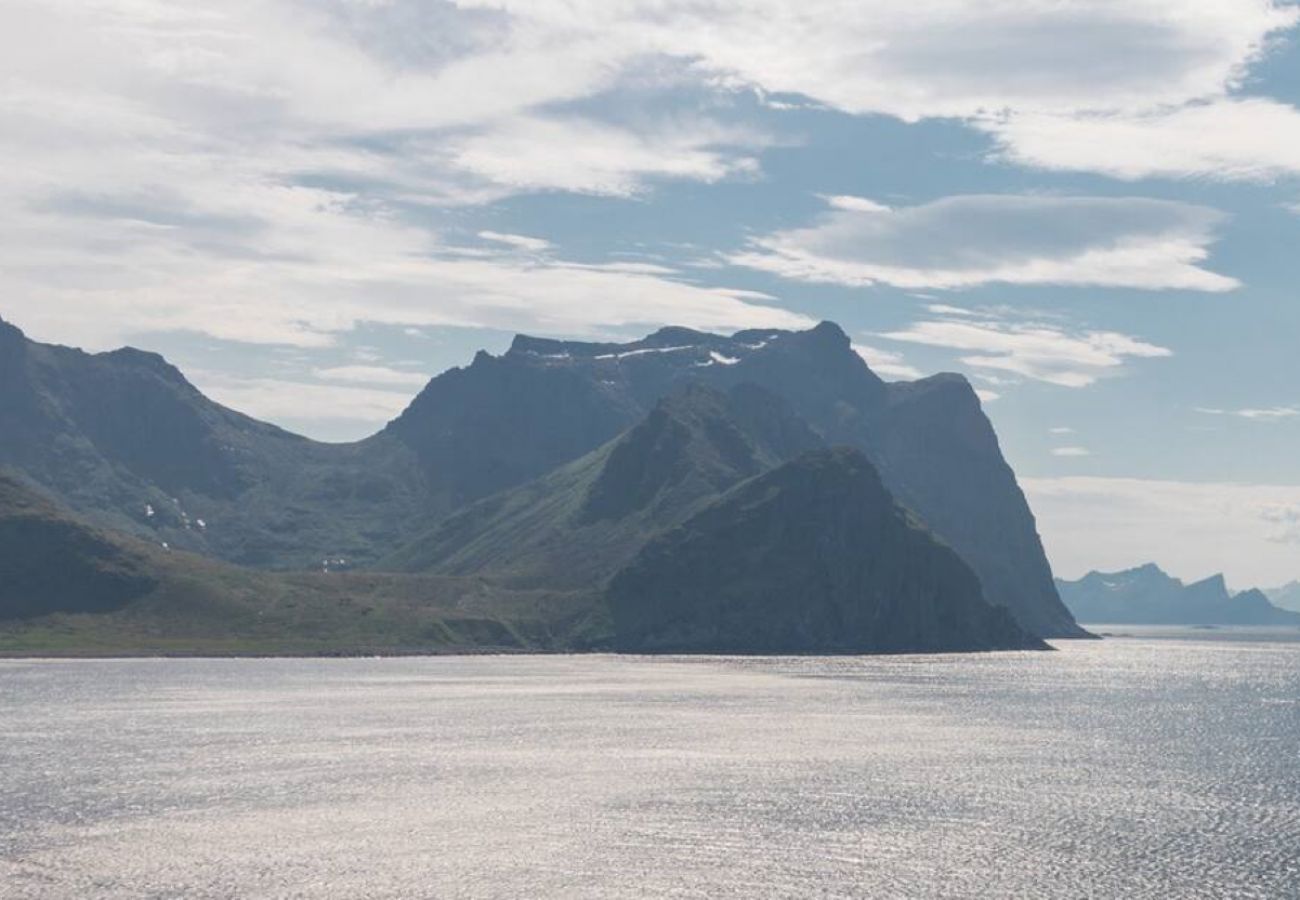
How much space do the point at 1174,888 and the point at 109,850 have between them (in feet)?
280

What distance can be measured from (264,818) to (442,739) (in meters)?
66.9

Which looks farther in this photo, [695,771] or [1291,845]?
[695,771]

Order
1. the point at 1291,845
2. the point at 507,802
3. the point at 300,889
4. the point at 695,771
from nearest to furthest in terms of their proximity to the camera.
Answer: the point at 300,889 < the point at 1291,845 < the point at 507,802 < the point at 695,771

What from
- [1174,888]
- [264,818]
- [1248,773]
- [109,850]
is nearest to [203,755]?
[264,818]

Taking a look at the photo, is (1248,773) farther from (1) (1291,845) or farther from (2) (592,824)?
(2) (592,824)

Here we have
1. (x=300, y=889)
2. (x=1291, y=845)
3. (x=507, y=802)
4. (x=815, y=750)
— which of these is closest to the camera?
(x=300, y=889)

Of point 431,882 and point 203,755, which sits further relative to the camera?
point 203,755

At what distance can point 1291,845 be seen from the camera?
407 ft

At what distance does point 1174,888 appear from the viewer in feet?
350

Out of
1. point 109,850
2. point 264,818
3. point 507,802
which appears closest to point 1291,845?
point 507,802

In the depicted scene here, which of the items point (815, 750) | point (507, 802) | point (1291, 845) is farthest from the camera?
point (815, 750)

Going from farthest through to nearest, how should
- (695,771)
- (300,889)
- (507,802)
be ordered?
(695,771)
(507,802)
(300,889)

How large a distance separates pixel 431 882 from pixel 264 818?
31622mm

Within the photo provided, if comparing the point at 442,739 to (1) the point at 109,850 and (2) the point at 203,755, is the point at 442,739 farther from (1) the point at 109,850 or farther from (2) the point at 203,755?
(1) the point at 109,850
